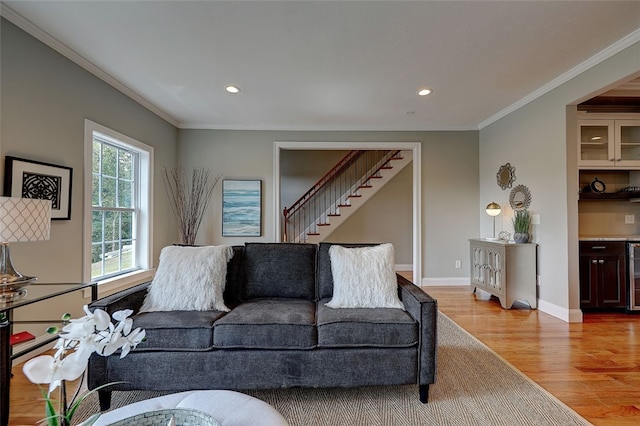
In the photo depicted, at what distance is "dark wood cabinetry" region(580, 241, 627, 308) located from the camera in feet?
11.6

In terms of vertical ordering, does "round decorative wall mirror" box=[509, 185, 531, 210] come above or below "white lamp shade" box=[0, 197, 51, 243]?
above

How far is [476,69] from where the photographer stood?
10.2 feet

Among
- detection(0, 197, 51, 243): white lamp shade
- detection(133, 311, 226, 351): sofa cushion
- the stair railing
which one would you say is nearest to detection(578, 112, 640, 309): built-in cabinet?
the stair railing

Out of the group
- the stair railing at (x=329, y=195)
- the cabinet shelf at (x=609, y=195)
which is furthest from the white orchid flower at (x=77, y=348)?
the stair railing at (x=329, y=195)

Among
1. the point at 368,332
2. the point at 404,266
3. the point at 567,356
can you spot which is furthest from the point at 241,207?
the point at 567,356

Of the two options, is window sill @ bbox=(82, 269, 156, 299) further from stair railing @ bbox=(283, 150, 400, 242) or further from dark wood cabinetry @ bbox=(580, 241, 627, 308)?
dark wood cabinetry @ bbox=(580, 241, 627, 308)

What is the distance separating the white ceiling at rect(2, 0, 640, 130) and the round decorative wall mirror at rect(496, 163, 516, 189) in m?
0.83

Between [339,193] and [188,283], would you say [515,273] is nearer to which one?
[188,283]

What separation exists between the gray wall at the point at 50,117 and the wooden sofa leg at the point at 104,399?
4.23 feet

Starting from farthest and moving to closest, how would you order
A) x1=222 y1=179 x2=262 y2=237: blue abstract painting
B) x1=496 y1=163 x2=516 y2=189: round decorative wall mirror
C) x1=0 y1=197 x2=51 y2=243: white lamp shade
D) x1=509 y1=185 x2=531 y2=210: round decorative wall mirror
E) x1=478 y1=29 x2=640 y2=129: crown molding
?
x1=222 y1=179 x2=262 y2=237: blue abstract painting → x1=496 y1=163 x2=516 y2=189: round decorative wall mirror → x1=509 y1=185 x2=531 y2=210: round decorative wall mirror → x1=478 y1=29 x2=640 y2=129: crown molding → x1=0 y1=197 x2=51 y2=243: white lamp shade

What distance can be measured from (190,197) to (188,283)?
3.10 metres

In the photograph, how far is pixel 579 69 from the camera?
3104 mm

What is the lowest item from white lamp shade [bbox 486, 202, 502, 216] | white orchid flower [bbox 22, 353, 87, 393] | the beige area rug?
the beige area rug

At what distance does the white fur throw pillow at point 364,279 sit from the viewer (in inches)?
85.7
